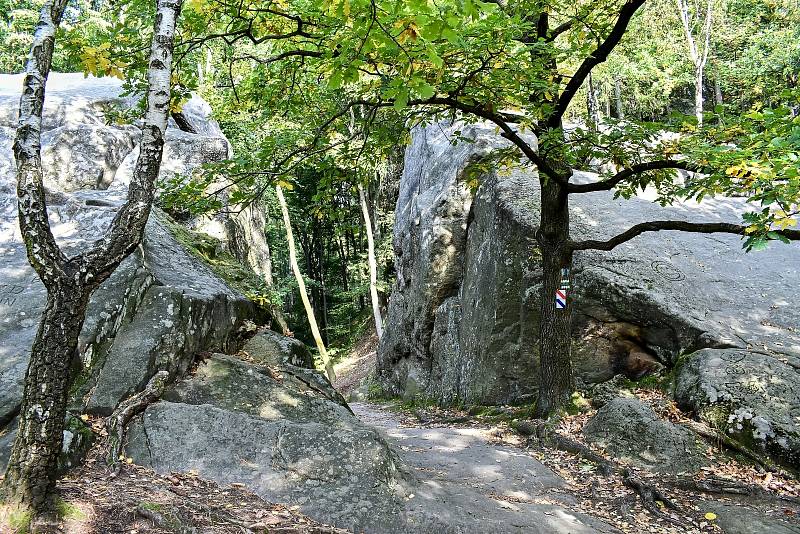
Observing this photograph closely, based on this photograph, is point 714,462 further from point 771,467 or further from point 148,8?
point 148,8

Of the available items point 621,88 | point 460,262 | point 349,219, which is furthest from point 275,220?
point 621,88

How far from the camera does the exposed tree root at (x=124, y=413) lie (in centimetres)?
466

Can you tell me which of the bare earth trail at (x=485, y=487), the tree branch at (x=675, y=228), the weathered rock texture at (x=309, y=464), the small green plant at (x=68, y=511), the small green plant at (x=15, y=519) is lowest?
the bare earth trail at (x=485, y=487)

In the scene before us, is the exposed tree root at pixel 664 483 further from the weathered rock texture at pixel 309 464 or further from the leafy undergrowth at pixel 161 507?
the leafy undergrowth at pixel 161 507

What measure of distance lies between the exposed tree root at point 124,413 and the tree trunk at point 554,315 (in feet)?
19.4

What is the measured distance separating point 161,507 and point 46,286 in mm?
1839

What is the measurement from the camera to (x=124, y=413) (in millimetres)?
5047

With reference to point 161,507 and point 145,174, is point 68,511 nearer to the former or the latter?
point 161,507

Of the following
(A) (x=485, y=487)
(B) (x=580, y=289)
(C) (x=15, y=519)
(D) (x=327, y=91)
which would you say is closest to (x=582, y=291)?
(B) (x=580, y=289)

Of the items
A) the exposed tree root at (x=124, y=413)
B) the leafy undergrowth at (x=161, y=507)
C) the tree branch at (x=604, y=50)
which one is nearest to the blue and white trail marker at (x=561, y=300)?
the tree branch at (x=604, y=50)

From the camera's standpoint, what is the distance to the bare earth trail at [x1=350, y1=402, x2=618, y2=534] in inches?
206

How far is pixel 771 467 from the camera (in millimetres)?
6184

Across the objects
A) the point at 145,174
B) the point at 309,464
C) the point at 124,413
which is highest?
the point at 145,174

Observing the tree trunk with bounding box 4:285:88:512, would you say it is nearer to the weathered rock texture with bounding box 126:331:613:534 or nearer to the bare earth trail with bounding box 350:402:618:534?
the weathered rock texture with bounding box 126:331:613:534
